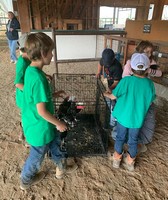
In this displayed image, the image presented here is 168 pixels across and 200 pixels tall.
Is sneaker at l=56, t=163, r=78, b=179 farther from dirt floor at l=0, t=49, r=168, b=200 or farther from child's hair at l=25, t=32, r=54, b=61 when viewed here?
child's hair at l=25, t=32, r=54, b=61

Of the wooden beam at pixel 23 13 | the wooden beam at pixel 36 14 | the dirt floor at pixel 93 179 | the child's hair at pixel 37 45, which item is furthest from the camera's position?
the wooden beam at pixel 36 14

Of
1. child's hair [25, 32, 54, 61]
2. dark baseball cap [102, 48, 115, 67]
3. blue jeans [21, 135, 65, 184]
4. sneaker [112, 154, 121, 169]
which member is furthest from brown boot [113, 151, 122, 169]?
child's hair [25, 32, 54, 61]

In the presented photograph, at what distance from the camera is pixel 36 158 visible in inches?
47.9

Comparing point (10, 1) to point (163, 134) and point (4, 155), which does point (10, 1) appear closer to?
point (4, 155)

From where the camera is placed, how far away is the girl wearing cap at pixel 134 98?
4.05 feet

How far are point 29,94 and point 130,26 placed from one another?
9.65 feet

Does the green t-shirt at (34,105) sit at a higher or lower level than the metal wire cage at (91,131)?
higher

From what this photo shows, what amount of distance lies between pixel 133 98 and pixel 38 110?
2.20 ft

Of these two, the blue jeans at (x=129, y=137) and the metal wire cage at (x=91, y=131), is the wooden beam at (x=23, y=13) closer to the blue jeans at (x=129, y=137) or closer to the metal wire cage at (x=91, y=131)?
the metal wire cage at (x=91, y=131)

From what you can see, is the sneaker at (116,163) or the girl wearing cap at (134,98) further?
the sneaker at (116,163)

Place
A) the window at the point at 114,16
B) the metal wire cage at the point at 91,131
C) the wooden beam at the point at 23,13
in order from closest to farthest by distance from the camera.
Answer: the metal wire cage at the point at 91,131
the wooden beam at the point at 23,13
the window at the point at 114,16

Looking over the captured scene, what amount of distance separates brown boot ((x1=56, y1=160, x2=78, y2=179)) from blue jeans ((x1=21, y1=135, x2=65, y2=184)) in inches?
1.2

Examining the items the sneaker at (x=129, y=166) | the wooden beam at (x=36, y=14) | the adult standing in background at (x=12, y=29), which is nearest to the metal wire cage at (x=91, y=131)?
the sneaker at (x=129, y=166)

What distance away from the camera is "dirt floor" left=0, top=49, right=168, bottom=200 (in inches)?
52.1
